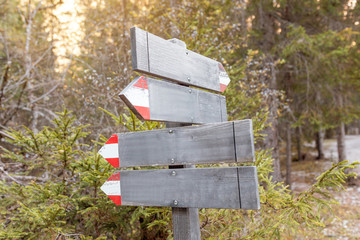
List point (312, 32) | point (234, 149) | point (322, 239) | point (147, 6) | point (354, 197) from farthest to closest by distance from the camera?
point (312, 32) → point (354, 197) → point (147, 6) → point (322, 239) → point (234, 149)

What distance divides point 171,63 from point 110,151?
807 millimetres

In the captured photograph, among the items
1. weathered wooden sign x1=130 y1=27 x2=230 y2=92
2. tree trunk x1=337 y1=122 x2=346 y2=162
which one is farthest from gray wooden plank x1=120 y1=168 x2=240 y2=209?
tree trunk x1=337 y1=122 x2=346 y2=162

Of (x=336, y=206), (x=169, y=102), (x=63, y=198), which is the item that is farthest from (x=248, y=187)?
(x=336, y=206)

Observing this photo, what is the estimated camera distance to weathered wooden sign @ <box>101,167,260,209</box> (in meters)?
1.65

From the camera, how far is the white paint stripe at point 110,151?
6.88 ft

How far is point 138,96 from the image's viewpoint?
5.59ft

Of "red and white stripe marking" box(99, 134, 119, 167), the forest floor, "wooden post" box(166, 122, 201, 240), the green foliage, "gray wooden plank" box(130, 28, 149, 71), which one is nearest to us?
"gray wooden plank" box(130, 28, 149, 71)

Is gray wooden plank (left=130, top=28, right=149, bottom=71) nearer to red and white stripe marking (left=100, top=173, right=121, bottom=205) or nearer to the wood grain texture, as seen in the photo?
the wood grain texture

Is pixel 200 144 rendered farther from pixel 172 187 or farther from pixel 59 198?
pixel 59 198

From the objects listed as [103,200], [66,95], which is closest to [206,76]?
[103,200]

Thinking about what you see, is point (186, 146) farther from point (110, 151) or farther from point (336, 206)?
point (336, 206)

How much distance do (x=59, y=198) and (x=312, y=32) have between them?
9.66m

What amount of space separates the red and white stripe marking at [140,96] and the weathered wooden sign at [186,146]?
0.89 ft

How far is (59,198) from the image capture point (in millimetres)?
2873
